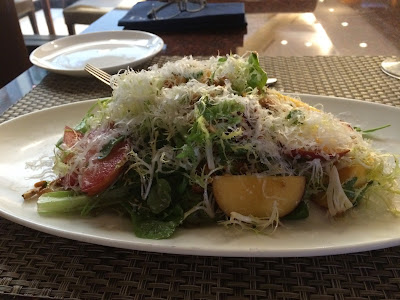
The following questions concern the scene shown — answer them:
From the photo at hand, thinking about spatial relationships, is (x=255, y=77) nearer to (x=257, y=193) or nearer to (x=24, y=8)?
(x=257, y=193)

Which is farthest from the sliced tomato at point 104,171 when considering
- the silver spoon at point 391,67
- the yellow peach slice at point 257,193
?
the silver spoon at point 391,67

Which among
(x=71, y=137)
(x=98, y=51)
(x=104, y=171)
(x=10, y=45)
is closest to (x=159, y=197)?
(x=104, y=171)

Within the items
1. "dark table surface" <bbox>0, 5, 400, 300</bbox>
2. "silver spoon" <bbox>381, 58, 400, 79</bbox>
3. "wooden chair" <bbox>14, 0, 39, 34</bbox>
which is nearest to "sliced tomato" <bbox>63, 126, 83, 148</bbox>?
"dark table surface" <bbox>0, 5, 400, 300</bbox>

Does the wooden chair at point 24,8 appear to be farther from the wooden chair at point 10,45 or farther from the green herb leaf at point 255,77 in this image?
the green herb leaf at point 255,77

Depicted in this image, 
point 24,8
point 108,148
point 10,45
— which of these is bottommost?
point 24,8

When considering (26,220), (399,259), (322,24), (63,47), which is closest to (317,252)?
(399,259)

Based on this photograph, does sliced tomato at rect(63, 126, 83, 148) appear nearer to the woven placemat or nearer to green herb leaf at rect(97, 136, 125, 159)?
green herb leaf at rect(97, 136, 125, 159)
